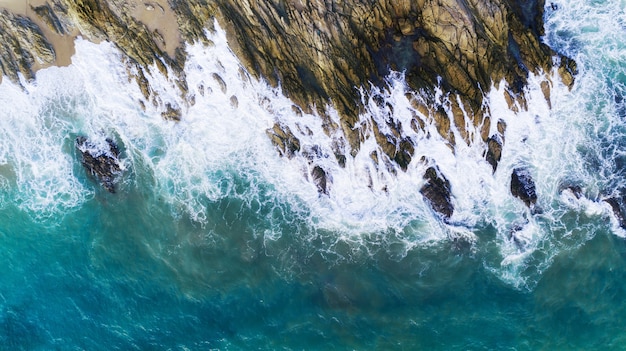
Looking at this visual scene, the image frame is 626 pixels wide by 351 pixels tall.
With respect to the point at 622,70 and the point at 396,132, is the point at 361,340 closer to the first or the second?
the point at 396,132

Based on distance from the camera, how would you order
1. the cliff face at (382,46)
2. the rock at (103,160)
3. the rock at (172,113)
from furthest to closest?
the rock at (103,160) < the rock at (172,113) < the cliff face at (382,46)

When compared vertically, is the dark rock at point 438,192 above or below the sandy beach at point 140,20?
below

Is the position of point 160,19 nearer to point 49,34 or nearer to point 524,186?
point 49,34

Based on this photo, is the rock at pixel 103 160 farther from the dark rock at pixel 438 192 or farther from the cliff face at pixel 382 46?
the dark rock at pixel 438 192

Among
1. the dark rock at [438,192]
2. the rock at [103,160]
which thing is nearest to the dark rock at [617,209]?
the dark rock at [438,192]

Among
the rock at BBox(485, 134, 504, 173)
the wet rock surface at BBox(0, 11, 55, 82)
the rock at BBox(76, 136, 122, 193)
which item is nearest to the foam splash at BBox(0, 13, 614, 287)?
the rock at BBox(485, 134, 504, 173)

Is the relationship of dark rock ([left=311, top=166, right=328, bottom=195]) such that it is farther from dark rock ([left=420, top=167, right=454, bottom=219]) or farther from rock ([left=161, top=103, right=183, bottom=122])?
rock ([left=161, top=103, right=183, bottom=122])

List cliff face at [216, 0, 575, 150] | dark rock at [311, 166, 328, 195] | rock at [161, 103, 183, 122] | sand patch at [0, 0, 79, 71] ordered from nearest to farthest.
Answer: cliff face at [216, 0, 575, 150] < sand patch at [0, 0, 79, 71] < dark rock at [311, 166, 328, 195] < rock at [161, 103, 183, 122]

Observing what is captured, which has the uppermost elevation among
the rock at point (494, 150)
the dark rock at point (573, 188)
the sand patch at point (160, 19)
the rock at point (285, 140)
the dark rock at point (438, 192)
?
the sand patch at point (160, 19)
